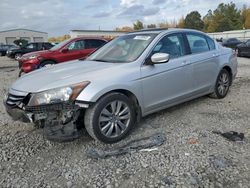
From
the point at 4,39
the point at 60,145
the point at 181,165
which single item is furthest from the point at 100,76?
the point at 4,39

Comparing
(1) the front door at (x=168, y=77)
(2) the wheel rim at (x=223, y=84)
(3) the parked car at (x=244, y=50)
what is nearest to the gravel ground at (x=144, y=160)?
(1) the front door at (x=168, y=77)

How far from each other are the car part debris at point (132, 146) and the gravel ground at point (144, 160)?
0.08 metres

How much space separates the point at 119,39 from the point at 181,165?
278cm

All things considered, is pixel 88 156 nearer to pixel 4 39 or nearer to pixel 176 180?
pixel 176 180

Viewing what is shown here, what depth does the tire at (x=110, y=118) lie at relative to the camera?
358 centimetres

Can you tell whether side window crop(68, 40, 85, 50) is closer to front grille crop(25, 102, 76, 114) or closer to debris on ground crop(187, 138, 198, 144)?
front grille crop(25, 102, 76, 114)

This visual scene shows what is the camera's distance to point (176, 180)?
2.91 m

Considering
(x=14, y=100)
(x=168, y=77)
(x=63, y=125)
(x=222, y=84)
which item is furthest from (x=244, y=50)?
(x=14, y=100)

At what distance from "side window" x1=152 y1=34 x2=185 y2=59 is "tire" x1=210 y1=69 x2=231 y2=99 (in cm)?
138

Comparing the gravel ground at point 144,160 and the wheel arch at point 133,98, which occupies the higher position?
the wheel arch at point 133,98

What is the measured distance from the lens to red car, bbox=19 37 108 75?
30.2 ft

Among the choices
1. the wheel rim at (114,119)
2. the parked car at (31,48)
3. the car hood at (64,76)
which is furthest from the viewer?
the parked car at (31,48)

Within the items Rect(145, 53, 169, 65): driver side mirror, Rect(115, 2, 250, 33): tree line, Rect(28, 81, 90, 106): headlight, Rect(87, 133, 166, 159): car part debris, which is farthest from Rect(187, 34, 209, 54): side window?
Rect(115, 2, 250, 33): tree line

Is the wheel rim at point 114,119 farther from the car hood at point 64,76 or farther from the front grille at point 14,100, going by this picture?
the front grille at point 14,100
